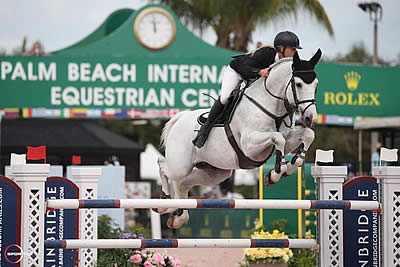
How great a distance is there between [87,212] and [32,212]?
43.8 inches

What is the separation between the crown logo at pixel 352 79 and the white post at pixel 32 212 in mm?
11654

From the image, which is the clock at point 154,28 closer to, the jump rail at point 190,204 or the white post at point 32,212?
the white post at point 32,212

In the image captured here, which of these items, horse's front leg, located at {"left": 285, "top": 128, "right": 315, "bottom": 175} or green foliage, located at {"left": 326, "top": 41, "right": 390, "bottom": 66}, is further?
green foliage, located at {"left": 326, "top": 41, "right": 390, "bottom": 66}

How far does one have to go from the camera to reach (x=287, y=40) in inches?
223

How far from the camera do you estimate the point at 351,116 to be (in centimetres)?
1602

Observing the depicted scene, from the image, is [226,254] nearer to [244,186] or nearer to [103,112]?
[103,112]

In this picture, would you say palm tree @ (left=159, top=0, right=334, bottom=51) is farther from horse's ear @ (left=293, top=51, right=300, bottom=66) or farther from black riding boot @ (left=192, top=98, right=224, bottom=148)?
horse's ear @ (left=293, top=51, right=300, bottom=66)

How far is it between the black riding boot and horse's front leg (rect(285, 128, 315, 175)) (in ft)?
2.24

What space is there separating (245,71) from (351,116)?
34.4 feet

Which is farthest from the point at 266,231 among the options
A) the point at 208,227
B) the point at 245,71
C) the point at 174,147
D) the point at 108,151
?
the point at 108,151

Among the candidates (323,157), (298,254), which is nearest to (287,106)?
(323,157)

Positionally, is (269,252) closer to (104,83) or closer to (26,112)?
(104,83)

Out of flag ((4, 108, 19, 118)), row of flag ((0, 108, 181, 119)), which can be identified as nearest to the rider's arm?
row of flag ((0, 108, 181, 119))

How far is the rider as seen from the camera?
5707mm
